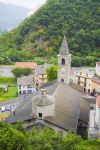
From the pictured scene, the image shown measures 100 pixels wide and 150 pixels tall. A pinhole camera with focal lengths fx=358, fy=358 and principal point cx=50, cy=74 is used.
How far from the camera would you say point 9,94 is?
61.6 meters

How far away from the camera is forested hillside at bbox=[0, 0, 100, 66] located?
92188 mm

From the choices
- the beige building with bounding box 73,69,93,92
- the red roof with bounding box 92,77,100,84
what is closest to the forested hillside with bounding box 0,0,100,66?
the beige building with bounding box 73,69,93,92

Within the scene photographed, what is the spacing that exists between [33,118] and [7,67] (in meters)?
51.3

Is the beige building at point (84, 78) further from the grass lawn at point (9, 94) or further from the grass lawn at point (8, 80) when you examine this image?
the grass lawn at point (8, 80)

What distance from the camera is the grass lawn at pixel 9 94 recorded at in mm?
58412

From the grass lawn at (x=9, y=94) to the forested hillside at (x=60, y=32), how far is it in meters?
24.6

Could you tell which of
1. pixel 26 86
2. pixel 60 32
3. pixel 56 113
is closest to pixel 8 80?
pixel 26 86

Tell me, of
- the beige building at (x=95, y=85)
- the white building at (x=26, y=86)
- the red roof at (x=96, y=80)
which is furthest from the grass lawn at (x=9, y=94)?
the red roof at (x=96, y=80)

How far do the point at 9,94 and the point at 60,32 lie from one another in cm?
3807

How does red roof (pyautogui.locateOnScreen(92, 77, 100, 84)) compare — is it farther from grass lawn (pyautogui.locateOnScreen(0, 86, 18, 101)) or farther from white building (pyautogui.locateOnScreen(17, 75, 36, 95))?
grass lawn (pyautogui.locateOnScreen(0, 86, 18, 101))

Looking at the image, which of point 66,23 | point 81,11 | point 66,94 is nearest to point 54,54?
point 66,23

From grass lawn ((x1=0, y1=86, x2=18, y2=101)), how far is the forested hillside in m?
24.6

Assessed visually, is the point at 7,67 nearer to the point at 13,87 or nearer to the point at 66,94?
the point at 13,87

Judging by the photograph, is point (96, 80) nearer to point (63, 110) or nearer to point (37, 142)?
point (63, 110)
